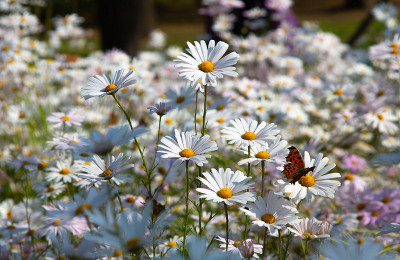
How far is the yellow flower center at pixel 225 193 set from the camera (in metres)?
1.17

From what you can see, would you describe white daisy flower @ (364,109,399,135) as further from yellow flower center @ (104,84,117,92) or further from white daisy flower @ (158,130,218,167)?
yellow flower center @ (104,84,117,92)

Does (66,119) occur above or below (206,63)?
A: below

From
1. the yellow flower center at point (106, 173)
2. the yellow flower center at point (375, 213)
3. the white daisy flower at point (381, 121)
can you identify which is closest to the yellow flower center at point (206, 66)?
the yellow flower center at point (106, 173)

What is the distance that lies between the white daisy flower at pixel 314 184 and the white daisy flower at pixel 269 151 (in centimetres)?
7

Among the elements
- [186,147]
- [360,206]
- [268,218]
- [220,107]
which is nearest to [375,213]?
[360,206]

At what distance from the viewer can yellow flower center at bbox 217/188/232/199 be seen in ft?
3.83

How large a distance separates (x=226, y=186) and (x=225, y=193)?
0.17 feet

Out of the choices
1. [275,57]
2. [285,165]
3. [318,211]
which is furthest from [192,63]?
[275,57]

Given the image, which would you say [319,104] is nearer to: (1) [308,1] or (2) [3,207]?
(2) [3,207]

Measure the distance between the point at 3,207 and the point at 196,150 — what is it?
1442mm

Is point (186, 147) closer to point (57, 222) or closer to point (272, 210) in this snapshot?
point (272, 210)

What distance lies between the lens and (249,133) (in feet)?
4.27

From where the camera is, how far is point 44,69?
12.4 ft

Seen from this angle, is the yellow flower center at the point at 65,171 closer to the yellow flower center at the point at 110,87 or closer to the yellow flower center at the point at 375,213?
the yellow flower center at the point at 110,87
